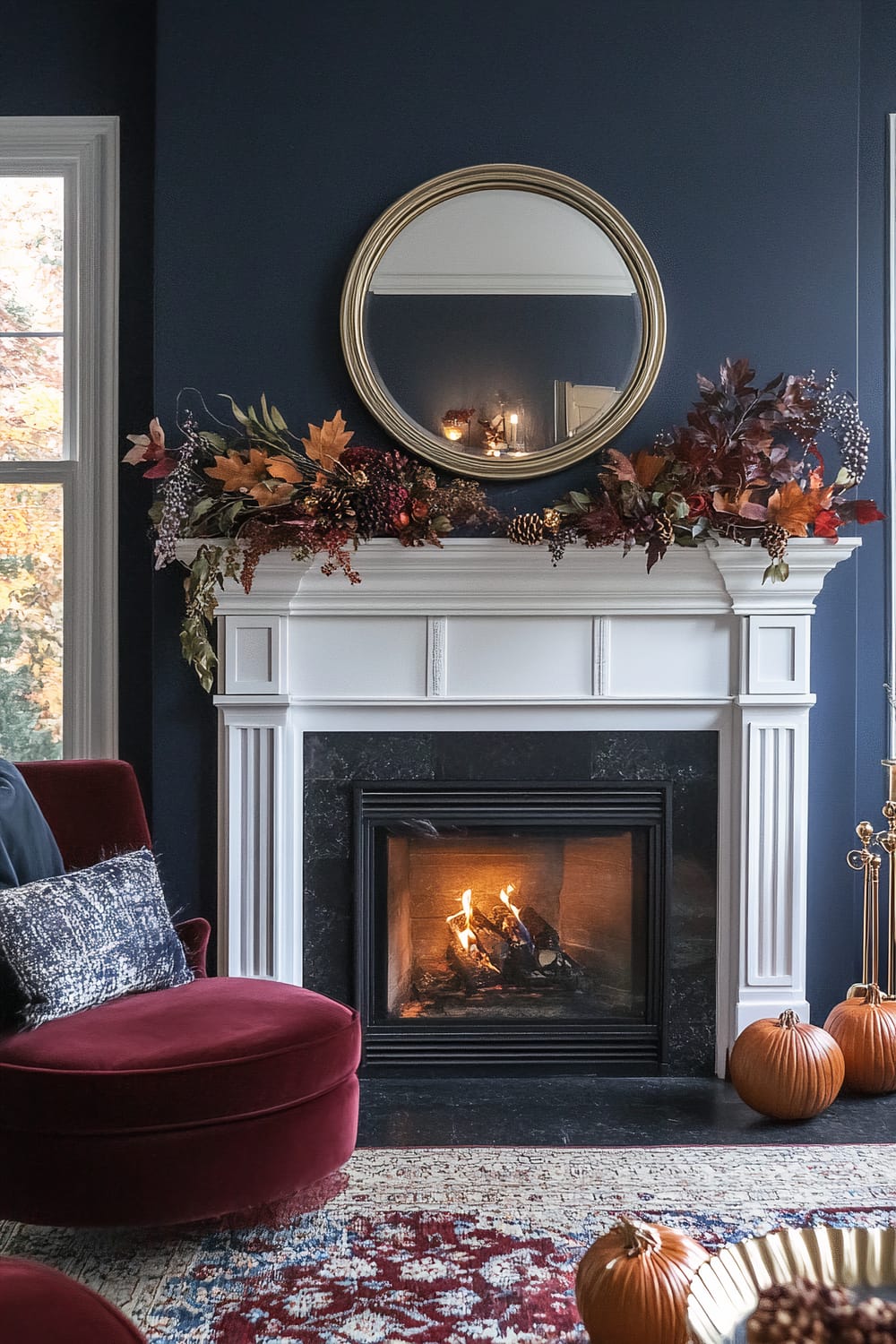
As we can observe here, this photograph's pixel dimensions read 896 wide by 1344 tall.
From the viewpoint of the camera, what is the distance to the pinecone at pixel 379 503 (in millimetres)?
2576

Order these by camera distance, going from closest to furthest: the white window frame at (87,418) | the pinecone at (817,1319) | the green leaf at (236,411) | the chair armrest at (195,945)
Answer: the pinecone at (817,1319) < the chair armrest at (195,945) < the green leaf at (236,411) < the white window frame at (87,418)

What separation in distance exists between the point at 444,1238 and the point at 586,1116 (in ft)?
2.29

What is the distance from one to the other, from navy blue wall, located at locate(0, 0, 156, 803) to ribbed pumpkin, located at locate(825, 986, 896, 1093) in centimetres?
200

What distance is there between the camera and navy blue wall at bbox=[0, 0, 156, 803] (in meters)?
2.95

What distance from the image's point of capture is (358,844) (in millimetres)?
2771

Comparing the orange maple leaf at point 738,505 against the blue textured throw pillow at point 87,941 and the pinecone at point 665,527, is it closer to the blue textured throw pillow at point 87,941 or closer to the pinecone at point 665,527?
the pinecone at point 665,527

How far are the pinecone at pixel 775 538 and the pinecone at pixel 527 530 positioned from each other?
1.86 feet

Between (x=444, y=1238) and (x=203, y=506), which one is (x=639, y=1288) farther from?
(x=203, y=506)

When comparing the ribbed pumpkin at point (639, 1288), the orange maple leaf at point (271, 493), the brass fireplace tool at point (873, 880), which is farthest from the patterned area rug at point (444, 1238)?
the orange maple leaf at point (271, 493)

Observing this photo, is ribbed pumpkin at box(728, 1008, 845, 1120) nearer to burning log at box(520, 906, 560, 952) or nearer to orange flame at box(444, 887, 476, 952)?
burning log at box(520, 906, 560, 952)

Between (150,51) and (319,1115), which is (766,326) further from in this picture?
(319,1115)

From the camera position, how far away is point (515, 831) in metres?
2.83

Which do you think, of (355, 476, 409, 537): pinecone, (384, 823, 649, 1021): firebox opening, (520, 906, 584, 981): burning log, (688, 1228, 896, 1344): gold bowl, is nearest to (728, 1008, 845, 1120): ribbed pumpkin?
(384, 823, 649, 1021): firebox opening

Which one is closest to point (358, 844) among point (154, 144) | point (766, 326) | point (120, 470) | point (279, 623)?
point (279, 623)
